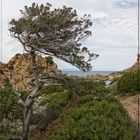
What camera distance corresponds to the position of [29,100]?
1515 cm

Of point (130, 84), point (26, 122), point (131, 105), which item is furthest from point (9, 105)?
point (130, 84)

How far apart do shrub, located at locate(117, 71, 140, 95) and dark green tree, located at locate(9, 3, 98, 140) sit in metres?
6.16

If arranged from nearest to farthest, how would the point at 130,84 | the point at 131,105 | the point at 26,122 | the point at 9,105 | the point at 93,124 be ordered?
the point at 93,124 → the point at 9,105 → the point at 26,122 → the point at 131,105 → the point at 130,84

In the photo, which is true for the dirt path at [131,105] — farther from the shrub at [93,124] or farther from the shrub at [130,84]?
the shrub at [93,124]

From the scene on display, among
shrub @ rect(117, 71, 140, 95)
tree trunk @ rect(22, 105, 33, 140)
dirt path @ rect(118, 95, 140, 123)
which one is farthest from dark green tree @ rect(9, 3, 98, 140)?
shrub @ rect(117, 71, 140, 95)

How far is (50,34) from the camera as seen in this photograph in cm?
1484

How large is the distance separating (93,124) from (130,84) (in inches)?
340

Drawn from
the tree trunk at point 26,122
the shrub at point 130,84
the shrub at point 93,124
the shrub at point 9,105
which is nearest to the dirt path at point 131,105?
the shrub at point 130,84

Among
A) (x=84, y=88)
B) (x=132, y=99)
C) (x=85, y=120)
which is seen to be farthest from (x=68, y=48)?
(x=132, y=99)

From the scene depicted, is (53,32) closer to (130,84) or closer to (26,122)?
(26,122)

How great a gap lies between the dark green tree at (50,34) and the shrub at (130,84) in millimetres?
6159

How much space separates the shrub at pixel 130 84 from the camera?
2093cm

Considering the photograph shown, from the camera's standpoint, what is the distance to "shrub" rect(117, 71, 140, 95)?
20.9m

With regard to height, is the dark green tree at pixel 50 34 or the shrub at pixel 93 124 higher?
the dark green tree at pixel 50 34
